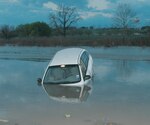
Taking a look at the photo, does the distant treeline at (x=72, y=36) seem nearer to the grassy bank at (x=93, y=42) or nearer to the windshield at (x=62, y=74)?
the grassy bank at (x=93, y=42)

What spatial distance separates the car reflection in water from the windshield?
1.03 ft

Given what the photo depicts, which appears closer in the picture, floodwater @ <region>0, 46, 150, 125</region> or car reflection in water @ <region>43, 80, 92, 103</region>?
floodwater @ <region>0, 46, 150, 125</region>

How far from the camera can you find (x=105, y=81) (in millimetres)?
24375

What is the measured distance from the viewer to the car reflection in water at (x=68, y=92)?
1866 centimetres

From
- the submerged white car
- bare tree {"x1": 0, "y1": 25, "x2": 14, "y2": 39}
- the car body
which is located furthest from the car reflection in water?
bare tree {"x1": 0, "y1": 25, "x2": 14, "y2": 39}

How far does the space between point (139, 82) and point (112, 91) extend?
3.51 m

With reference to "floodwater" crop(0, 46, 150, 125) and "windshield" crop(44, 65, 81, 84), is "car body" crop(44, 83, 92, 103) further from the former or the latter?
"windshield" crop(44, 65, 81, 84)

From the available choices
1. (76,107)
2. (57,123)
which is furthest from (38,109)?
(57,123)

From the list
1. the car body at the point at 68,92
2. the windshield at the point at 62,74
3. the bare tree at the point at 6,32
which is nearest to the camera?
the car body at the point at 68,92

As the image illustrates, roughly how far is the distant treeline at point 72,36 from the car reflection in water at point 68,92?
3906 cm

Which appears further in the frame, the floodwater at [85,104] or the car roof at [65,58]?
the car roof at [65,58]

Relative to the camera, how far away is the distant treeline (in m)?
62.4

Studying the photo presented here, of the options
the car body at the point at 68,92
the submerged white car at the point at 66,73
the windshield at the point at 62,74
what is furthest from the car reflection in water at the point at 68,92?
the windshield at the point at 62,74

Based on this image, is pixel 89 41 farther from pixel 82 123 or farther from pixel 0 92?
pixel 82 123
